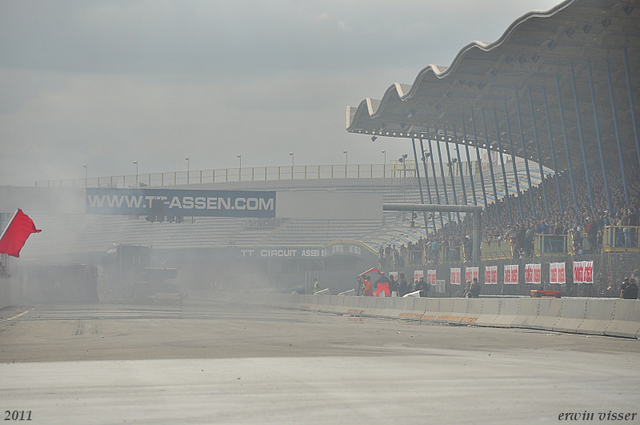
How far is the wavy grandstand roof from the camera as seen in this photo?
32.4 m

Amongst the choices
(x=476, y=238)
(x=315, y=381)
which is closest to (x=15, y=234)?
(x=315, y=381)

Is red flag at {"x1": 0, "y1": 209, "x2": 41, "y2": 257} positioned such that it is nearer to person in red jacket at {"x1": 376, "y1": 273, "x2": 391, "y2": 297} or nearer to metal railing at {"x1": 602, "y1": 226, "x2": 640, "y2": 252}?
metal railing at {"x1": 602, "y1": 226, "x2": 640, "y2": 252}

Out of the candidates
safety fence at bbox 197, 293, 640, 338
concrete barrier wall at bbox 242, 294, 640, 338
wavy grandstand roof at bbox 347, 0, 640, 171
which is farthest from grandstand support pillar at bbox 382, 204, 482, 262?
concrete barrier wall at bbox 242, 294, 640, 338

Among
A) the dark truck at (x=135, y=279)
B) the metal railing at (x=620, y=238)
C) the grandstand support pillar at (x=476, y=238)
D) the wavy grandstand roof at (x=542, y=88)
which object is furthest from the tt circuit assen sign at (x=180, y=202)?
the metal railing at (x=620, y=238)

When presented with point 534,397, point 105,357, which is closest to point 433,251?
point 105,357

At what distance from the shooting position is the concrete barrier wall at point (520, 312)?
17094 millimetres

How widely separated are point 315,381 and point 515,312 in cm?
1487

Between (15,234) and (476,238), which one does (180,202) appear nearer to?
(476,238)

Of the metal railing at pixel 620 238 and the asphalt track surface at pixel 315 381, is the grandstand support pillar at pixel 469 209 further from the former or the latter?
the asphalt track surface at pixel 315 381

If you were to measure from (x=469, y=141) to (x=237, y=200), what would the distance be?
20.8 metres

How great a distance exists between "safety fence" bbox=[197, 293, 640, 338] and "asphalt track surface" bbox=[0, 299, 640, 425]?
109 inches

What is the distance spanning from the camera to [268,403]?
6645mm

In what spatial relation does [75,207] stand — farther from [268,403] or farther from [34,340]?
[268,403]

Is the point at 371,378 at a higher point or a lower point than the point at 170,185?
lower
